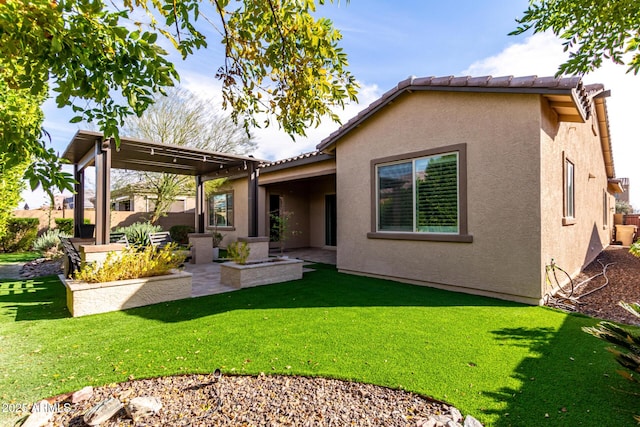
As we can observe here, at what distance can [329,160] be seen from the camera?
11.0 metres

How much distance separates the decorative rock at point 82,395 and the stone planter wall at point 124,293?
10.6 feet

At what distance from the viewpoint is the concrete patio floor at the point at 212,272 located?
7633 millimetres

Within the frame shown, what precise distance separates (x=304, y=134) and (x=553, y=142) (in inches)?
235

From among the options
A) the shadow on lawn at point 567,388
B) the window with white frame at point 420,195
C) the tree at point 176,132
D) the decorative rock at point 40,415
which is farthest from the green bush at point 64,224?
the shadow on lawn at point 567,388

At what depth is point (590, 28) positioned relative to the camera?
513cm

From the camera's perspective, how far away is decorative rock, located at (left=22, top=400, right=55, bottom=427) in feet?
8.75

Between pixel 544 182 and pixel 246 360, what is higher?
pixel 544 182

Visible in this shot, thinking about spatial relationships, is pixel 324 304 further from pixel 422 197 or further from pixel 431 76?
pixel 431 76

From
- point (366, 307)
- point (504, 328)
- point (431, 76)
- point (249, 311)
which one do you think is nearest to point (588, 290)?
point (504, 328)

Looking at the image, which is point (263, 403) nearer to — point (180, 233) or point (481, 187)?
point (481, 187)

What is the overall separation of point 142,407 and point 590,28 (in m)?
7.92

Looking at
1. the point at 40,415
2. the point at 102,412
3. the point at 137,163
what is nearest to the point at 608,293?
the point at 102,412

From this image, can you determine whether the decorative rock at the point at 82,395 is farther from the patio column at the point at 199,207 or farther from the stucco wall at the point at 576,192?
the patio column at the point at 199,207

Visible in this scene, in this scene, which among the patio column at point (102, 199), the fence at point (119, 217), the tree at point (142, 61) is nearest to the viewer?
the tree at point (142, 61)
